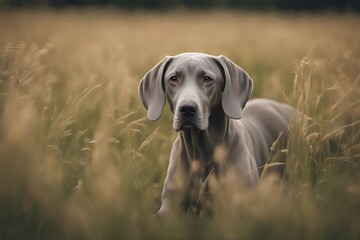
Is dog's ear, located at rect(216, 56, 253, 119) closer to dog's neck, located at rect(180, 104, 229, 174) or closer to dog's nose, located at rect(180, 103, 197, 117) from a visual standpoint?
dog's neck, located at rect(180, 104, 229, 174)

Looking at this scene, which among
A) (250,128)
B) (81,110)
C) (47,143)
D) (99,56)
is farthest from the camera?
(99,56)

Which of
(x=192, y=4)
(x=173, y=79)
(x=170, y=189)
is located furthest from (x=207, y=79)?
(x=192, y=4)

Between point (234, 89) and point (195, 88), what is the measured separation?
14.1 inches

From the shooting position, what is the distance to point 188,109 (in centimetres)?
342

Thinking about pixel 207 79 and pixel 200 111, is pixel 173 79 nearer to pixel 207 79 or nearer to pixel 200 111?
pixel 207 79

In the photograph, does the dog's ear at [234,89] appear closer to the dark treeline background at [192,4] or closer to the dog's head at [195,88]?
the dog's head at [195,88]

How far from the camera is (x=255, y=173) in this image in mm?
3795

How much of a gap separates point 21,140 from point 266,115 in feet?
9.05

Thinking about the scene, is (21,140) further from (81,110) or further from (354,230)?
(81,110)

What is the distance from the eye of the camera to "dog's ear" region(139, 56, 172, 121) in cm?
385

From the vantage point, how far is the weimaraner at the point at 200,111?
3543 millimetres

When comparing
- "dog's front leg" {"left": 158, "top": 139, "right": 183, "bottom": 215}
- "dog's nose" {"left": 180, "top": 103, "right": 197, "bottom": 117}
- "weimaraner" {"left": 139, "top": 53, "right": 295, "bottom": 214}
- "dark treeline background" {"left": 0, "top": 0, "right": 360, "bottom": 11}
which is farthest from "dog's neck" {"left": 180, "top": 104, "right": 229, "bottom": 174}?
"dark treeline background" {"left": 0, "top": 0, "right": 360, "bottom": 11}

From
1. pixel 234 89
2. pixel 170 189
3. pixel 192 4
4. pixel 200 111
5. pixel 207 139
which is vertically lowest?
pixel 170 189

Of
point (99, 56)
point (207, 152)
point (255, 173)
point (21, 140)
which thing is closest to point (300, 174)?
point (255, 173)
